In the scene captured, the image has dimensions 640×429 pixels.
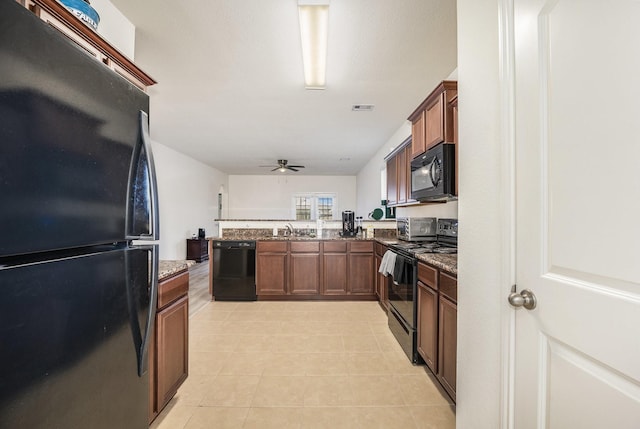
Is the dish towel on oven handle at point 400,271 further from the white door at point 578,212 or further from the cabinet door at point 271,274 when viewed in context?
the cabinet door at point 271,274

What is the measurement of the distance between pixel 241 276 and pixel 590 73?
389cm

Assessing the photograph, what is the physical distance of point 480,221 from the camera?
1147 millimetres

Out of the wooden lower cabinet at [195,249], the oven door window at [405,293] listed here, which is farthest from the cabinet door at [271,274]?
the wooden lower cabinet at [195,249]

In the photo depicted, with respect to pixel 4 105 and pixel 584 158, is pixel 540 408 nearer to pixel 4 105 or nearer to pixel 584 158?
pixel 584 158

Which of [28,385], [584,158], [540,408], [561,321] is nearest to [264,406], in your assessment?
[28,385]

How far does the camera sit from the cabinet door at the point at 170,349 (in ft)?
4.91

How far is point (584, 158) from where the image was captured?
71cm

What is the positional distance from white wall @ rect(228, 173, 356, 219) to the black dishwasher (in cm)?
592

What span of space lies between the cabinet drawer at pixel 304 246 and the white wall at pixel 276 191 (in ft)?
19.4

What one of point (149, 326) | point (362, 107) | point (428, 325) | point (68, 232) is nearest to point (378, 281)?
point (428, 325)

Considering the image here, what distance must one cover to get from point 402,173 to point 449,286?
84.3 inches

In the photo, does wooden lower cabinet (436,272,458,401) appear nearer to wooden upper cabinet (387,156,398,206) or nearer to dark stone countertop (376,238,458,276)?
dark stone countertop (376,238,458,276)

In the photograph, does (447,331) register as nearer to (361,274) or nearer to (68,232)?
(68,232)

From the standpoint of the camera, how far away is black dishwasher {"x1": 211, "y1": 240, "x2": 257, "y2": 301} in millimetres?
3865
